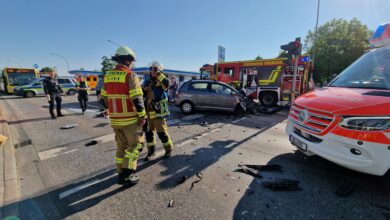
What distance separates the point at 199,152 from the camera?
4.21 metres

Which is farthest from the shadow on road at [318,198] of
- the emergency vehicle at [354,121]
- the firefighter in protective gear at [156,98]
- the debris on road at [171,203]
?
the firefighter in protective gear at [156,98]

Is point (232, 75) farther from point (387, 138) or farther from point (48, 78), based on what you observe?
point (387, 138)

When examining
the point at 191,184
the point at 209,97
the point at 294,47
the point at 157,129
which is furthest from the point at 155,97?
the point at 294,47

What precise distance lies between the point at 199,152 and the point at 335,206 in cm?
255

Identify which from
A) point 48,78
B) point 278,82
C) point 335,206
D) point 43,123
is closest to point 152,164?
point 335,206

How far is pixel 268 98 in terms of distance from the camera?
11406 mm

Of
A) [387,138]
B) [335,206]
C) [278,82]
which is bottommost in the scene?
[335,206]

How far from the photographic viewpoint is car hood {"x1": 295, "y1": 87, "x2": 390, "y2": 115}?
220 centimetres

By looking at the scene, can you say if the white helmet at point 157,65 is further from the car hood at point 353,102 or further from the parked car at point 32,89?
the parked car at point 32,89

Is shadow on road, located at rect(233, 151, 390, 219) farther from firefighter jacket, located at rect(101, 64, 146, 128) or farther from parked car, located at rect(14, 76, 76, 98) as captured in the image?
parked car, located at rect(14, 76, 76, 98)

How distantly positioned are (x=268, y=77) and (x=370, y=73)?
26.8ft

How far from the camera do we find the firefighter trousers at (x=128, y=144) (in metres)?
2.71

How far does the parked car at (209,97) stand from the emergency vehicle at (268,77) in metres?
3.59

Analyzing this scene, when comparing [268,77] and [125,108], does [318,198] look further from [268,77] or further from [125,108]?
[268,77]
